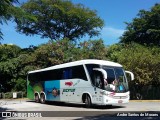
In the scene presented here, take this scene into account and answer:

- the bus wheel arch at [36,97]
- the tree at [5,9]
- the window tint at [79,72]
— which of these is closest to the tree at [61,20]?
the bus wheel arch at [36,97]

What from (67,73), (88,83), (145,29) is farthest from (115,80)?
(145,29)

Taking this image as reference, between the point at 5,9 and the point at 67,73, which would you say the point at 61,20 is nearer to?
the point at 67,73

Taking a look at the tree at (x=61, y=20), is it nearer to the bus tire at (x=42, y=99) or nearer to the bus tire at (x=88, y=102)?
the bus tire at (x=42, y=99)

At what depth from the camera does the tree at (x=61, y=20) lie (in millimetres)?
57062

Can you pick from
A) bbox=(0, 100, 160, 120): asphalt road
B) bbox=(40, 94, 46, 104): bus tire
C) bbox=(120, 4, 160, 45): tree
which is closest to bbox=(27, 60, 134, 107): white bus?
bbox=(40, 94, 46, 104): bus tire

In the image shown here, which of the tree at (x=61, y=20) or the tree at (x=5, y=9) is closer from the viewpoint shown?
the tree at (x=5, y=9)

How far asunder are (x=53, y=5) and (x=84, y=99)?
33930mm

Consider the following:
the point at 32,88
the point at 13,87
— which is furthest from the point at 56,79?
the point at 13,87

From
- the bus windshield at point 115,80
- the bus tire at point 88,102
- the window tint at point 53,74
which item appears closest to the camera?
the bus windshield at point 115,80

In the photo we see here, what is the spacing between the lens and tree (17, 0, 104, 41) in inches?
2247

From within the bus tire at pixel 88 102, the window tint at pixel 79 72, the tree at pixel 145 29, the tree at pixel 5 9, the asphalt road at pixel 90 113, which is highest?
the tree at pixel 145 29

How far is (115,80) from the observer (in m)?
22.9

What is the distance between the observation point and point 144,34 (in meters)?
55.1

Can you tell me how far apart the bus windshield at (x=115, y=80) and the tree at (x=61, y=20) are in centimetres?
3372
